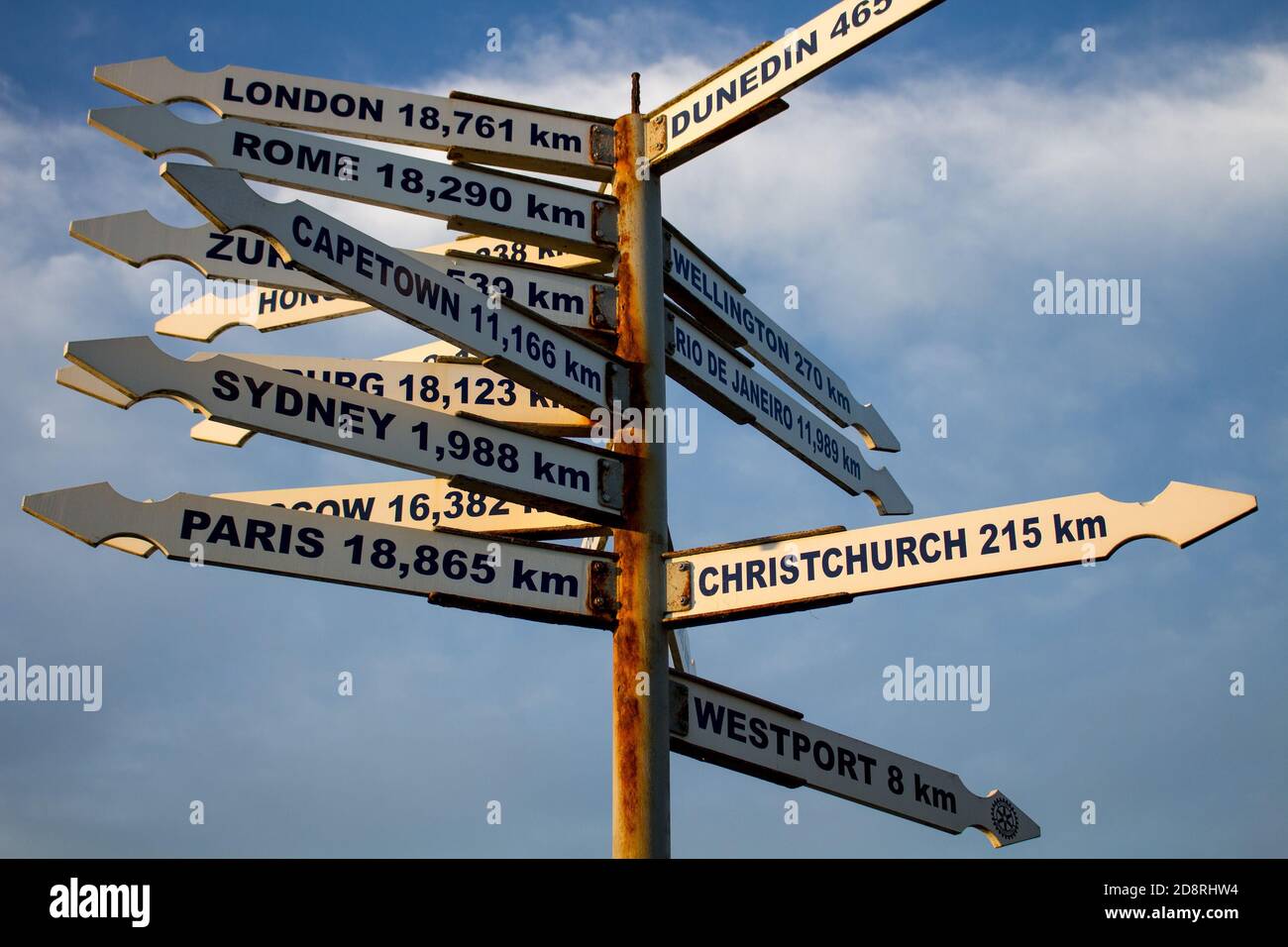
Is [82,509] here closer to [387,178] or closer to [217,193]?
[217,193]

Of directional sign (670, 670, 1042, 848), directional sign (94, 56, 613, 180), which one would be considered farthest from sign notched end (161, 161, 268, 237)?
directional sign (670, 670, 1042, 848)

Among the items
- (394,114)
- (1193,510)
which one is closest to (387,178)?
(394,114)

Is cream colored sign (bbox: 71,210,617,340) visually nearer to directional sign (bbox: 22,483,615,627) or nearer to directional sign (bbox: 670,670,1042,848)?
directional sign (bbox: 22,483,615,627)

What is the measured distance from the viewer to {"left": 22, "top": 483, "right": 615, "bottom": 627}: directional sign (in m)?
5.18

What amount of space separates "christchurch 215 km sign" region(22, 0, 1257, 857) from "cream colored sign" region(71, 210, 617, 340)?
0.04 feet

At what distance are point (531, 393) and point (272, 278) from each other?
122 cm

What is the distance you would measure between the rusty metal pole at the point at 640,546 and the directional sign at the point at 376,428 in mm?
137

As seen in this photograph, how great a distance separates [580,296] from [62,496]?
2.33 m

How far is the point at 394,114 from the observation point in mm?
6336
